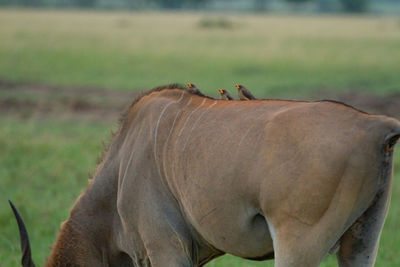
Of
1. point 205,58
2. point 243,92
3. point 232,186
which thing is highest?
point 243,92

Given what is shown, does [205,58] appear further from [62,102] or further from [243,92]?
[243,92]

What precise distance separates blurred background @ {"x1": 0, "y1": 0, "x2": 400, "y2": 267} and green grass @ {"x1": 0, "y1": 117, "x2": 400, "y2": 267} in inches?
0.6

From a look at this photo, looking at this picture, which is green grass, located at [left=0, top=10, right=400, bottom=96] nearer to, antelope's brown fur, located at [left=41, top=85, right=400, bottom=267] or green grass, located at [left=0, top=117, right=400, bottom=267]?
green grass, located at [left=0, top=117, right=400, bottom=267]

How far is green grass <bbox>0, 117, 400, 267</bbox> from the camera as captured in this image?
20.7 feet

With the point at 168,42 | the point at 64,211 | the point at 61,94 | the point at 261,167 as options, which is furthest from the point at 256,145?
the point at 168,42

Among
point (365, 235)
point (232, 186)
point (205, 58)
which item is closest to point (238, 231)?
point (232, 186)

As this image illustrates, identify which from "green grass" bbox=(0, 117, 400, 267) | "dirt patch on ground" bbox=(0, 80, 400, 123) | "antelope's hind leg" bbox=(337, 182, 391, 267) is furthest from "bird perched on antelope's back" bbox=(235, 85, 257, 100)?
"dirt patch on ground" bbox=(0, 80, 400, 123)

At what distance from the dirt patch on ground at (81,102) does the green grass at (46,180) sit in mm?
778

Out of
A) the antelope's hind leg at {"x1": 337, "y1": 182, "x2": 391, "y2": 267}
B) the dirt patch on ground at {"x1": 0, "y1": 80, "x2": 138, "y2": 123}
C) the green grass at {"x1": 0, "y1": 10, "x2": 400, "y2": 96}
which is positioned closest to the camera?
the antelope's hind leg at {"x1": 337, "y1": 182, "x2": 391, "y2": 267}

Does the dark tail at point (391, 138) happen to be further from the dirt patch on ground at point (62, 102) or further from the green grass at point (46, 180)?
the dirt patch on ground at point (62, 102)

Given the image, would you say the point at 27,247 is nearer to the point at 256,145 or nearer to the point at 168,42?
the point at 256,145

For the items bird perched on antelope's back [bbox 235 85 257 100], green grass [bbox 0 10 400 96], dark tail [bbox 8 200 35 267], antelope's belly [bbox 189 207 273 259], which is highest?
bird perched on antelope's back [bbox 235 85 257 100]

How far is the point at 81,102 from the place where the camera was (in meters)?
14.1

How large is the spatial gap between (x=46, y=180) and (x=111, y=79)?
29.2 ft
